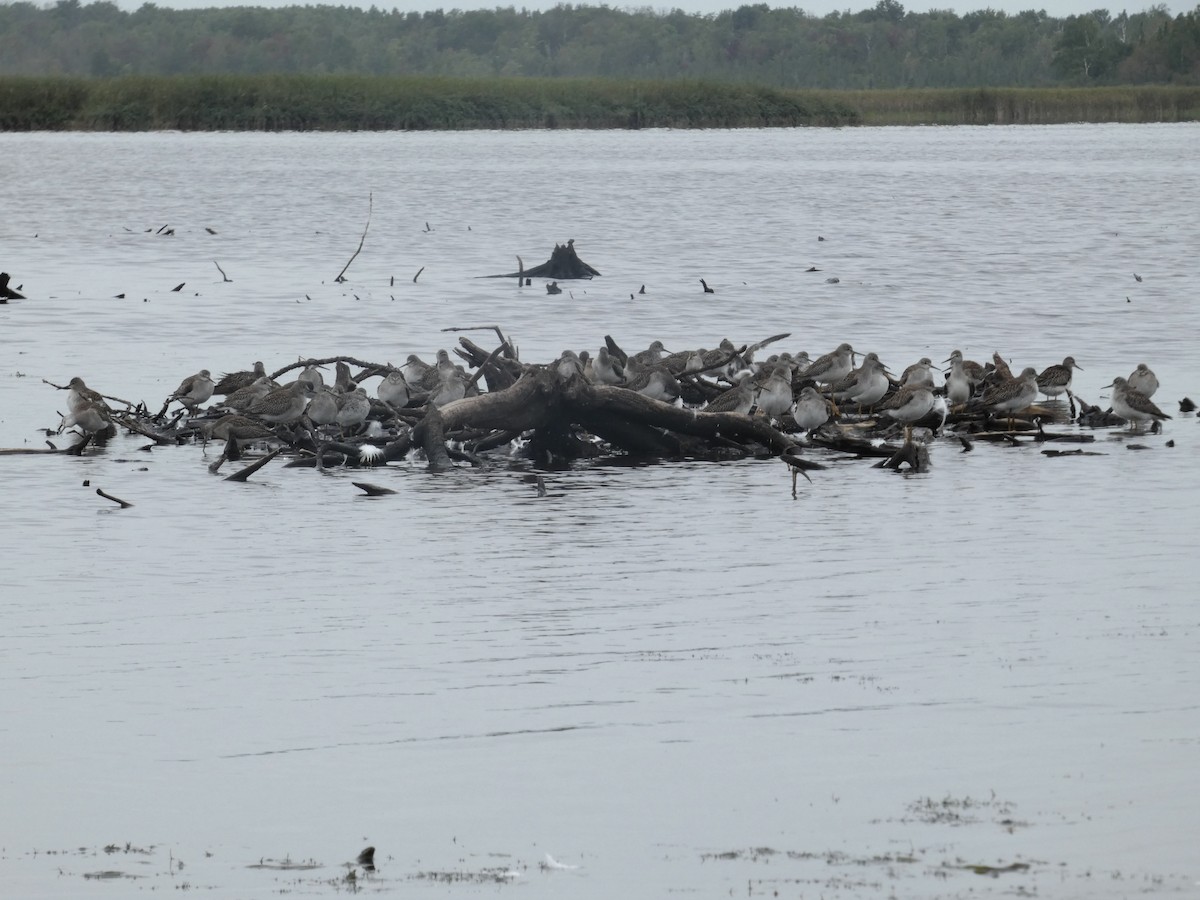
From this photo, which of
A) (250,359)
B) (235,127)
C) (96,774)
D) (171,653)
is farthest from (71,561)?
(235,127)

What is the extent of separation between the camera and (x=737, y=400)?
16562 millimetres

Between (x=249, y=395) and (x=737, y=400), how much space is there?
13.6ft

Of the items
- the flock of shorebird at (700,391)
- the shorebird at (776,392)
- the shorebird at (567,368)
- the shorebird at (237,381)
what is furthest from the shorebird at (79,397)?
the shorebird at (776,392)

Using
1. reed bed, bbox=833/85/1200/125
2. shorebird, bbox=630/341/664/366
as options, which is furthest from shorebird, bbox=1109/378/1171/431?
reed bed, bbox=833/85/1200/125

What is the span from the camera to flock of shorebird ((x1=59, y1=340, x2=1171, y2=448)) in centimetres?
1639

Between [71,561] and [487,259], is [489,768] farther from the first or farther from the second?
[487,259]

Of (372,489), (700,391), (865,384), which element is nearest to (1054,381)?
(865,384)

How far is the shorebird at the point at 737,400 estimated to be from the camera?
652 inches

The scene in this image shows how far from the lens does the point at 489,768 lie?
26.6 feet

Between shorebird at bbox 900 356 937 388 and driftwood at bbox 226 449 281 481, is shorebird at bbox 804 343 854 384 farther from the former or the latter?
driftwood at bbox 226 449 281 481

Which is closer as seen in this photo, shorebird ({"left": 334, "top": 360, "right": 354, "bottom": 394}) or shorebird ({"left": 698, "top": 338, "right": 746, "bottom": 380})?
shorebird ({"left": 334, "top": 360, "right": 354, "bottom": 394})

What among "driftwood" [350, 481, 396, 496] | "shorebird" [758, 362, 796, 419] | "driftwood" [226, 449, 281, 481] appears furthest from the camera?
"shorebird" [758, 362, 796, 419]

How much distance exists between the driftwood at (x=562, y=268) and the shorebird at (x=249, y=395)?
15804 millimetres

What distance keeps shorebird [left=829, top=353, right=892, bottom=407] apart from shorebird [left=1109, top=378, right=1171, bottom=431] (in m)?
2.09
